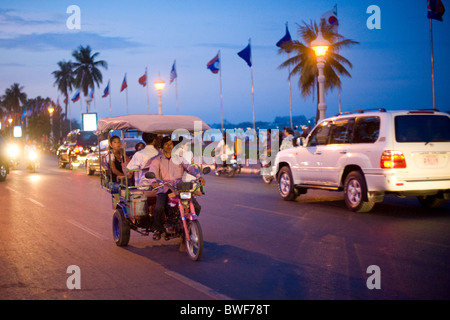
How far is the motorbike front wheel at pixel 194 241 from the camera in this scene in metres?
7.85

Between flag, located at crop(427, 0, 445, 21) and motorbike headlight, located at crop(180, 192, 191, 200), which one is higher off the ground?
flag, located at crop(427, 0, 445, 21)

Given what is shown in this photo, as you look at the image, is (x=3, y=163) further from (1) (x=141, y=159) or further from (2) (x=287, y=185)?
(1) (x=141, y=159)

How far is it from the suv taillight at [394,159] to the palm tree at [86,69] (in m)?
78.4

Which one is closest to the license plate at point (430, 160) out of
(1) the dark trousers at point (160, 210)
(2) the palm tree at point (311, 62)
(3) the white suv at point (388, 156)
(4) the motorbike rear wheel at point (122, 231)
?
(3) the white suv at point (388, 156)

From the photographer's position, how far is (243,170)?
2881cm

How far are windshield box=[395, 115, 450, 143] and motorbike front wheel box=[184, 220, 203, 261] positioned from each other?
5.43m

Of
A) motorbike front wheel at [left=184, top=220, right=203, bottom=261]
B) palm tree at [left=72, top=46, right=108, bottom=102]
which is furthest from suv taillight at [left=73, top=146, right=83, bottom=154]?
palm tree at [left=72, top=46, right=108, bottom=102]

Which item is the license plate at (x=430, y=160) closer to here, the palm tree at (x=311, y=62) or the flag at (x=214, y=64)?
the flag at (x=214, y=64)

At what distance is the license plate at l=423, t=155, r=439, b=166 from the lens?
11633 mm

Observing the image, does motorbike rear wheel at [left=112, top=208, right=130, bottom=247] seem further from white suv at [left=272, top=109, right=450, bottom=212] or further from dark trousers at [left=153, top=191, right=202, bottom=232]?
white suv at [left=272, top=109, right=450, bottom=212]
